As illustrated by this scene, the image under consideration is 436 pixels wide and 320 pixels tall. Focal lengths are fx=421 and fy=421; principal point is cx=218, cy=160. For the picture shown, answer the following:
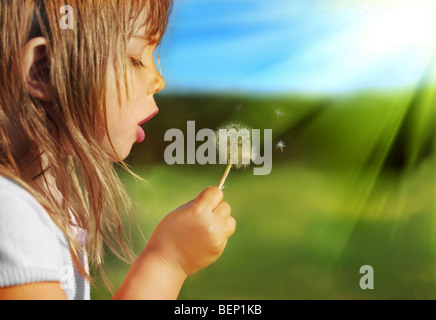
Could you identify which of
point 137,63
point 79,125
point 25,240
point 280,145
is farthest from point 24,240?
point 280,145

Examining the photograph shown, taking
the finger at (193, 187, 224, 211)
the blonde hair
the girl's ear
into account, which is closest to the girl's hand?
the finger at (193, 187, 224, 211)

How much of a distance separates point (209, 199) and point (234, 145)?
11 cm

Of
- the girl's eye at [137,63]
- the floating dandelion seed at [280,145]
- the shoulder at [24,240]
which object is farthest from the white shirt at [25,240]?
the floating dandelion seed at [280,145]

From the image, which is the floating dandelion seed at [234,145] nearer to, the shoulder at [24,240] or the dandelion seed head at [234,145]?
the dandelion seed head at [234,145]

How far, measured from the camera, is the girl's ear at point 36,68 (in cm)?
53

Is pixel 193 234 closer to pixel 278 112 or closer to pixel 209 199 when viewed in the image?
pixel 209 199

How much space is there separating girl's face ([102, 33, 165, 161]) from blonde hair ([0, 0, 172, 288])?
1cm

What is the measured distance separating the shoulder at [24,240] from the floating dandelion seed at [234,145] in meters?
0.29

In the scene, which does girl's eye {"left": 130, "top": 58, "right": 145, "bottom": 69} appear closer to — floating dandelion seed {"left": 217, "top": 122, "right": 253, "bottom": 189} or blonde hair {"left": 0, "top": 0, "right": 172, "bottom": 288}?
blonde hair {"left": 0, "top": 0, "right": 172, "bottom": 288}

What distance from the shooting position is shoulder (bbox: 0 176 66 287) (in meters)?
0.44

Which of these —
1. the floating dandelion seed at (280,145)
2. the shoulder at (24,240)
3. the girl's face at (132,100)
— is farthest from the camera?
the floating dandelion seed at (280,145)

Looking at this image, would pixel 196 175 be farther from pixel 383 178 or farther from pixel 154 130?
pixel 383 178

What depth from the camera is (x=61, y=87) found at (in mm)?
536
